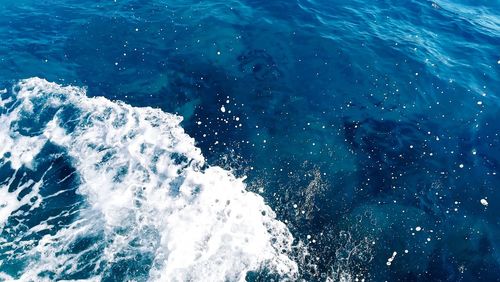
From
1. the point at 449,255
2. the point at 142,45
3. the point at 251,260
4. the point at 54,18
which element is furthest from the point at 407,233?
the point at 54,18

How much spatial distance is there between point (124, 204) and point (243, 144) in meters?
4.17

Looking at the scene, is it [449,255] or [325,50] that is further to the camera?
[325,50]

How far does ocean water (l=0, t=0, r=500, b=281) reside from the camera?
9023mm

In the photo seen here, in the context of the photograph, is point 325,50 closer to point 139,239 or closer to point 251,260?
point 251,260

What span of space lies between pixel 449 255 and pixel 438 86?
7469mm

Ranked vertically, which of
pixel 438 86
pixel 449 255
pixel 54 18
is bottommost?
pixel 449 255

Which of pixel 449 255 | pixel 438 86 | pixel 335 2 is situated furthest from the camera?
pixel 335 2

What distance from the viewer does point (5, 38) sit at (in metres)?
15.4

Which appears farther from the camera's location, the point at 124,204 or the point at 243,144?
the point at 243,144

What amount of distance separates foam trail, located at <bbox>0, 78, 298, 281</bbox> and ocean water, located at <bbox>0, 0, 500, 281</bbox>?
1.8 inches

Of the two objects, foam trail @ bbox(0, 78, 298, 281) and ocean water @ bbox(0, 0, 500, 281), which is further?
ocean water @ bbox(0, 0, 500, 281)

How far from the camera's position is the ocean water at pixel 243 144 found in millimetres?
9023

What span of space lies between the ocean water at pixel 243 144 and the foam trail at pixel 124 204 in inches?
1.8

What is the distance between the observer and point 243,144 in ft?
38.0
